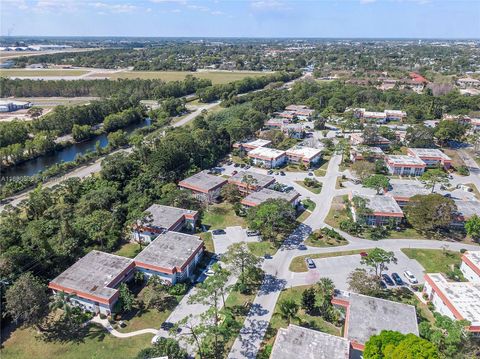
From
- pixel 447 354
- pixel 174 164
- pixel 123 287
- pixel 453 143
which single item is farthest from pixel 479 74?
pixel 123 287

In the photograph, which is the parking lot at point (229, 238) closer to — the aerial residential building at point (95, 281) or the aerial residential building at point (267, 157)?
the aerial residential building at point (95, 281)

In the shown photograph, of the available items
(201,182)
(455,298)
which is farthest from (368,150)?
(455,298)

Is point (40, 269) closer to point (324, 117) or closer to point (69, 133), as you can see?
point (69, 133)

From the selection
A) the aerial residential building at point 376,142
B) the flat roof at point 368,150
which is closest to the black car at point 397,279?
the flat roof at point 368,150

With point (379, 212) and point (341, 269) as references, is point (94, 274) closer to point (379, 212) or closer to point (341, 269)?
point (341, 269)

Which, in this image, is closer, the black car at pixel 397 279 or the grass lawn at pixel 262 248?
the black car at pixel 397 279

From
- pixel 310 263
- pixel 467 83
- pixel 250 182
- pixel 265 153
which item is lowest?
pixel 310 263
